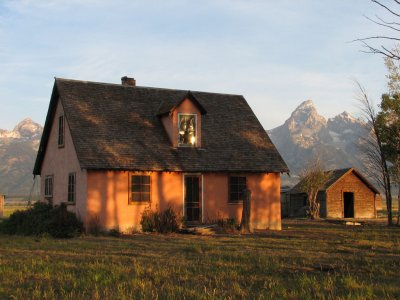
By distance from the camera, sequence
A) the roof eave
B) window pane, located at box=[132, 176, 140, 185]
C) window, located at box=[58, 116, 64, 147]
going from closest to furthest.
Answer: window pane, located at box=[132, 176, 140, 185] → window, located at box=[58, 116, 64, 147] → the roof eave

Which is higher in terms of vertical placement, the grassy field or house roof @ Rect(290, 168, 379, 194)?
house roof @ Rect(290, 168, 379, 194)

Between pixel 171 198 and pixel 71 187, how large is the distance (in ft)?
16.2

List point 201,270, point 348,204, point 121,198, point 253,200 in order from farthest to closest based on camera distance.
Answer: point 348,204 < point 253,200 < point 121,198 < point 201,270

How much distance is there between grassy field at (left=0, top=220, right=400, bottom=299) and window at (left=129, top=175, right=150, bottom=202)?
555 cm

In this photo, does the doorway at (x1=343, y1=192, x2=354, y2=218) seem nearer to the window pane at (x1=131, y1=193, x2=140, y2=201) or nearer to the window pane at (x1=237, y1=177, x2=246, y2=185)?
the window pane at (x1=237, y1=177, x2=246, y2=185)

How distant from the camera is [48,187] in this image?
2811 centimetres

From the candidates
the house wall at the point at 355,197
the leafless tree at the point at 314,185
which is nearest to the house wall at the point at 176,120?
the leafless tree at the point at 314,185

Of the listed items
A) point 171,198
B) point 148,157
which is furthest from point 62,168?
point 171,198

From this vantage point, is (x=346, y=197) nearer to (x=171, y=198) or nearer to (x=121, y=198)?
(x=171, y=198)

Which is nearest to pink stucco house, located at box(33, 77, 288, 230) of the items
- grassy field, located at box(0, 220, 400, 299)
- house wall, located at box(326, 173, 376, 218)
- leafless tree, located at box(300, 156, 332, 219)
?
grassy field, located at box(0, 220, 400, 299)

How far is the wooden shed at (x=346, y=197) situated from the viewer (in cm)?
4334

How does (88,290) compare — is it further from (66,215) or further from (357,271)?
(66,215)

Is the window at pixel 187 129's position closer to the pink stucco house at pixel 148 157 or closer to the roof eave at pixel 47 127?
the pink stucco house at pixel 148 157

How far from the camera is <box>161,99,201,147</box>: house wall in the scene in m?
25.6
